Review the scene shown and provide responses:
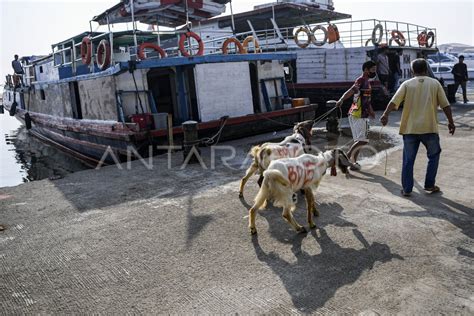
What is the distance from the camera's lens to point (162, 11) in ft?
40.4

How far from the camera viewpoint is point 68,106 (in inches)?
557

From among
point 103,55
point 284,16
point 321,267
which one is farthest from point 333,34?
point 321,267

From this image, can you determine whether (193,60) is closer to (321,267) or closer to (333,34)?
(321,267)

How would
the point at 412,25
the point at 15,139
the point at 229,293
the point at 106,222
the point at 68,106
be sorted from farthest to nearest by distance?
the point at 15,139, the point at 412,25, the point at 68,106, the point at 106,222, the point at 229,293

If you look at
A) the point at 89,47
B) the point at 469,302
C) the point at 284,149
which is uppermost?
the point at 89,47

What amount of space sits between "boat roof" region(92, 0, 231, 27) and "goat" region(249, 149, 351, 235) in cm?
818

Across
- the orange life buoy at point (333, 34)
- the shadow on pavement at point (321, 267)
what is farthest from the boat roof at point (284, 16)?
the shadow on pavement at point (321, 267)

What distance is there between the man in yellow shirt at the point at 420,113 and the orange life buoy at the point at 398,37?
14597 mm

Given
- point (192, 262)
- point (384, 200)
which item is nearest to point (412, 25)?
point (384, 200)

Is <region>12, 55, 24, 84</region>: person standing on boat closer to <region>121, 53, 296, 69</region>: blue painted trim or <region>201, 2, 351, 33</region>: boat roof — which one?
<region>201, 2, 351, 33</region>: boat roof

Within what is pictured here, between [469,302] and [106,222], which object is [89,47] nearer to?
[106,222]

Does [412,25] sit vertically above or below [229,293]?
above

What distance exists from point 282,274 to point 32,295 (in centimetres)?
235

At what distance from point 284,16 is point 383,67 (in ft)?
23.1
